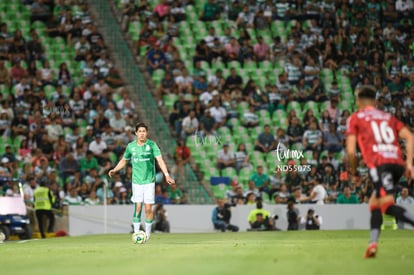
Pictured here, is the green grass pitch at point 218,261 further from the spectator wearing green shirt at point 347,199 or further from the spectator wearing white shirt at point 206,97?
the spectator wearing white shirt at point 206,97

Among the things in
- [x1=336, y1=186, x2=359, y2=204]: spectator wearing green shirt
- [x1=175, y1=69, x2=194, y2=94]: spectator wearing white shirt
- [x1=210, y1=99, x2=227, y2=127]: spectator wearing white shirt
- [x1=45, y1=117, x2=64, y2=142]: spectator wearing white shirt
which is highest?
[x1=175, y1=69, x2=194, y2=94]: spectator wearing white shirt

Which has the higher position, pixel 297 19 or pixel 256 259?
pixel 297 19

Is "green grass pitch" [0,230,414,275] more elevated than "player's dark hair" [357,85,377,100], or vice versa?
"player's dark hair" [357,85,377,100]

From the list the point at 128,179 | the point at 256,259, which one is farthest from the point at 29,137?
the point at 256,259

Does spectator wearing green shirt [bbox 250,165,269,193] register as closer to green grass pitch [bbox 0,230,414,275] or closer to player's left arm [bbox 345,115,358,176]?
green grass pitch [bbox 0,230,414,275]

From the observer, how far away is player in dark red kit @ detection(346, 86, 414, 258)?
39.3 feet

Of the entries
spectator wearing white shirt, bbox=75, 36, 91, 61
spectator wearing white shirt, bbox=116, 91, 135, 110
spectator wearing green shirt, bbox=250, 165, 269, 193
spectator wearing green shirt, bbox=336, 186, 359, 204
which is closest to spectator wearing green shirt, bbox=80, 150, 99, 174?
spectator wearing white shirt, bbox=116, 91, 135, 110

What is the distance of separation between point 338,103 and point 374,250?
66.0ft

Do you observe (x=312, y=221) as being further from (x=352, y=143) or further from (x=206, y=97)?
(x=352, y=143)

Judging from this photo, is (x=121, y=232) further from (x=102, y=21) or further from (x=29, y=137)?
(x=102, y=21)

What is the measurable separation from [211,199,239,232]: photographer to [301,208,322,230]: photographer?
1971 millimetres

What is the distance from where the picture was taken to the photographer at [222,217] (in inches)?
1082

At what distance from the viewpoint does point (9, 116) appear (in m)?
31.2

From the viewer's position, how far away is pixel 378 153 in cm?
1210
